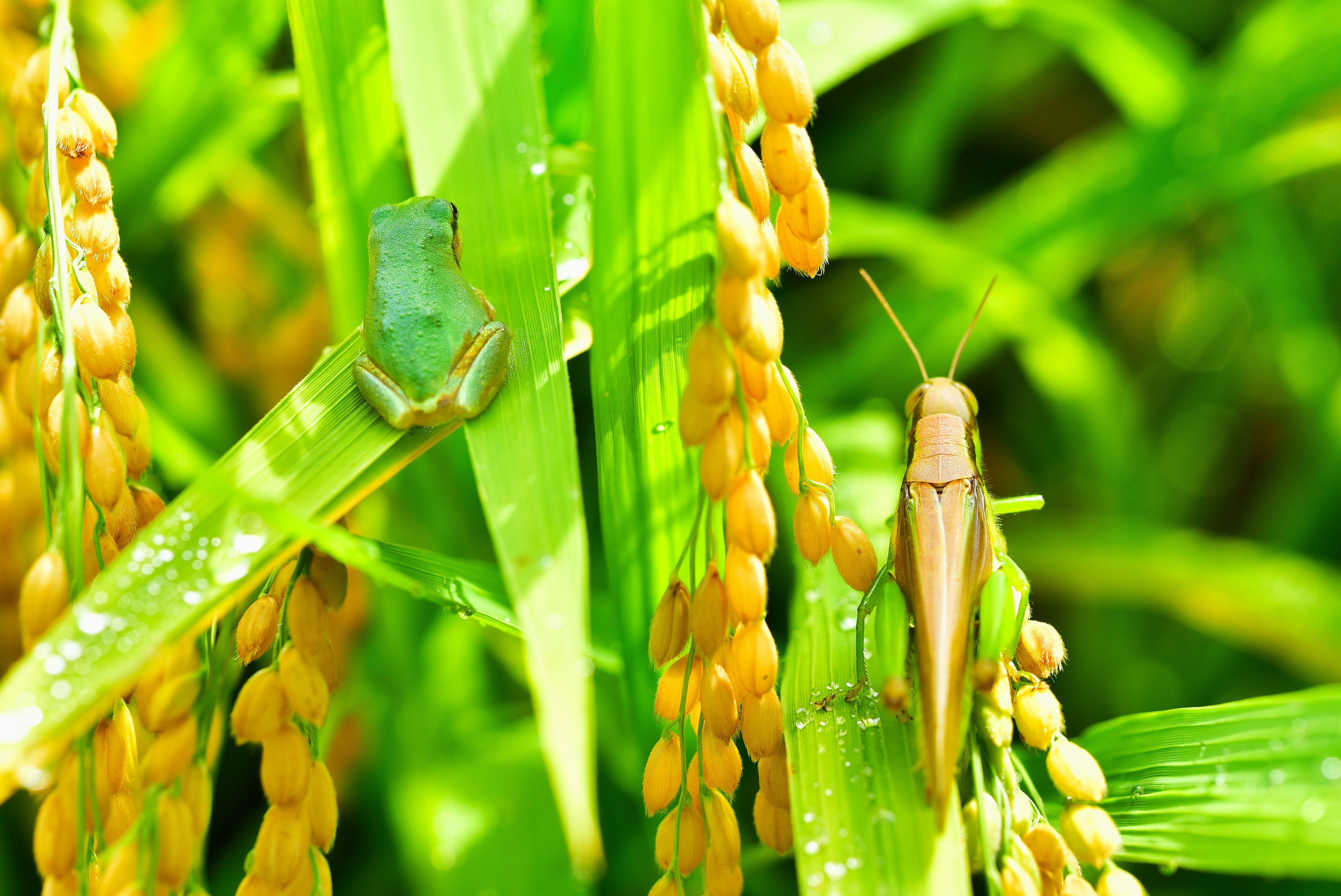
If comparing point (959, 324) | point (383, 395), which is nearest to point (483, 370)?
point (383, 395)

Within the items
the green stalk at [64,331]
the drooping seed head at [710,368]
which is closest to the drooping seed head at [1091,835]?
the drooping seed head at [710,368]

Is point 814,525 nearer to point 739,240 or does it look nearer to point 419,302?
point 739,240

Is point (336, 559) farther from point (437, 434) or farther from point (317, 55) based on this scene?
point (317, 55)

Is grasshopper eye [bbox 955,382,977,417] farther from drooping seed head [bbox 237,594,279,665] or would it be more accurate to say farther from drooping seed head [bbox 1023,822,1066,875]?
drooping seed head [bbox 237,594,279,665]

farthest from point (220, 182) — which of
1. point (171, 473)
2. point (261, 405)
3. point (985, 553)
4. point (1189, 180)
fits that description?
point (1189, 180)

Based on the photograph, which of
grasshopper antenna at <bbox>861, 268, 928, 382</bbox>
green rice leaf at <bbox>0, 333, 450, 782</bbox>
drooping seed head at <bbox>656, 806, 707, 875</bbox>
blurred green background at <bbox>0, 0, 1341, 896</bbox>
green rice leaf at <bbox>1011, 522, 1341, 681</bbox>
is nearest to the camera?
green rice leaf at <bbox>0, 333, 450, 782</bbox>

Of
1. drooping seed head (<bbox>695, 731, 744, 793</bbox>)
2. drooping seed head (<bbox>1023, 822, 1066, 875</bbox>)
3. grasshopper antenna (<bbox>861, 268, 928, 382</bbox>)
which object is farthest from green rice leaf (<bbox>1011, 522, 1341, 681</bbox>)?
drooping seed head (<bbox>695, 731, 744, 793</bbox>)
